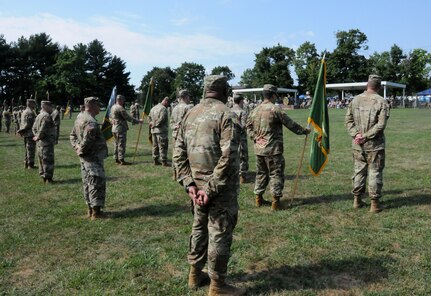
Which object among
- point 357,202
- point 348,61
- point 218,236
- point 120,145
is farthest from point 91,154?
point 348,61

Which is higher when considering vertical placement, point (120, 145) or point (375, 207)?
point (120, 145)

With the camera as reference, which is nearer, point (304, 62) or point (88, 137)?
point (88, 137)

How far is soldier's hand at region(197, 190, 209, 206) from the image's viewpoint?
3.96 meters

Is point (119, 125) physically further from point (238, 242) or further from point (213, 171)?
point (213, 171)

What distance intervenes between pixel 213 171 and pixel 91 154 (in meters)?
3.74

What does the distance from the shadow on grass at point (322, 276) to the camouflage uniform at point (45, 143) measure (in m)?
7.42

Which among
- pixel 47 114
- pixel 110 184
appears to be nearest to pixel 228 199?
pixel 110 184

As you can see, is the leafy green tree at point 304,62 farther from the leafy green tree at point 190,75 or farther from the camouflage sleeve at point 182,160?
the camouflage sleeve at point 182,160

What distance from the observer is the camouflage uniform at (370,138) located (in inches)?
269

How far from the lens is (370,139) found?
272 inches

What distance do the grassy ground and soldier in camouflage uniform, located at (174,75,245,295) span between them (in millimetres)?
584

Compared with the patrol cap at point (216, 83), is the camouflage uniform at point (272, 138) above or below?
below

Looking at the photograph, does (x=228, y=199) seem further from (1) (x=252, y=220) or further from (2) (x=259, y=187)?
(2) (x=259, y=187)

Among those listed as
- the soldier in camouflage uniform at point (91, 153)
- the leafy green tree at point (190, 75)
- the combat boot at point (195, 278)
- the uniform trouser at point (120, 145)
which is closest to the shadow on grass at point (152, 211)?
the soldier in camouflage uniform at point (91, 153)
